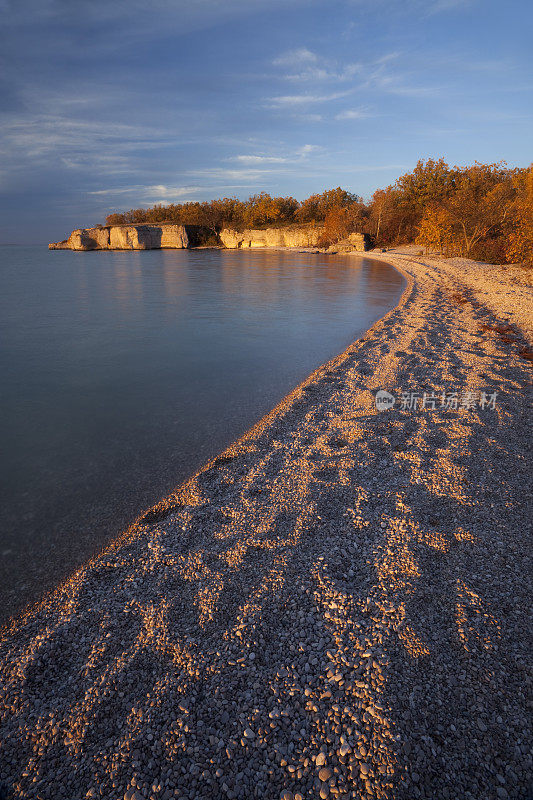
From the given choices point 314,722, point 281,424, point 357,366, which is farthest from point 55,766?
point 357,366

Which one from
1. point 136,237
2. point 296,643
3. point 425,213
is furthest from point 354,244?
point 296,643

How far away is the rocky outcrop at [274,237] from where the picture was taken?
278 feet

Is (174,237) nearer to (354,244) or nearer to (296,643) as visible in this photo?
(354,244)

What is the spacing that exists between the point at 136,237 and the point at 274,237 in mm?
37878

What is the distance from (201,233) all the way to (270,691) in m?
122

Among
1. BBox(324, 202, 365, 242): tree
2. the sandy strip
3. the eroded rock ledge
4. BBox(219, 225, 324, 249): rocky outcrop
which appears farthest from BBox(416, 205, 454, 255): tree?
the eroded rock ledge

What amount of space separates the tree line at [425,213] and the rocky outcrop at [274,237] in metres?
2.65

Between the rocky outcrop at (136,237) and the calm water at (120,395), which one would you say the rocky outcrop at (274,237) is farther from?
the calm water at (120,395)

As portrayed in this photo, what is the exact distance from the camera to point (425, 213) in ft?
144

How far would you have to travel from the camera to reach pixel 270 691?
10.1 ft

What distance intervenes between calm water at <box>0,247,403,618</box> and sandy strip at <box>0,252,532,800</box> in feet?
2.43

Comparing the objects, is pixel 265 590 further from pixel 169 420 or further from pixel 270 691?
pixel 169 420

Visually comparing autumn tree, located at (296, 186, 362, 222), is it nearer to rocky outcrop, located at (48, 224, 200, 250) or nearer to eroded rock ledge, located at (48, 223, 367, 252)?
eroded rock ledge, located at (48, 223, 367, 252)

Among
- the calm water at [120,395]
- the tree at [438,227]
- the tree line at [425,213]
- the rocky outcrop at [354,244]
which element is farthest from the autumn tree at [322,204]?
the calm water at [120,395]
